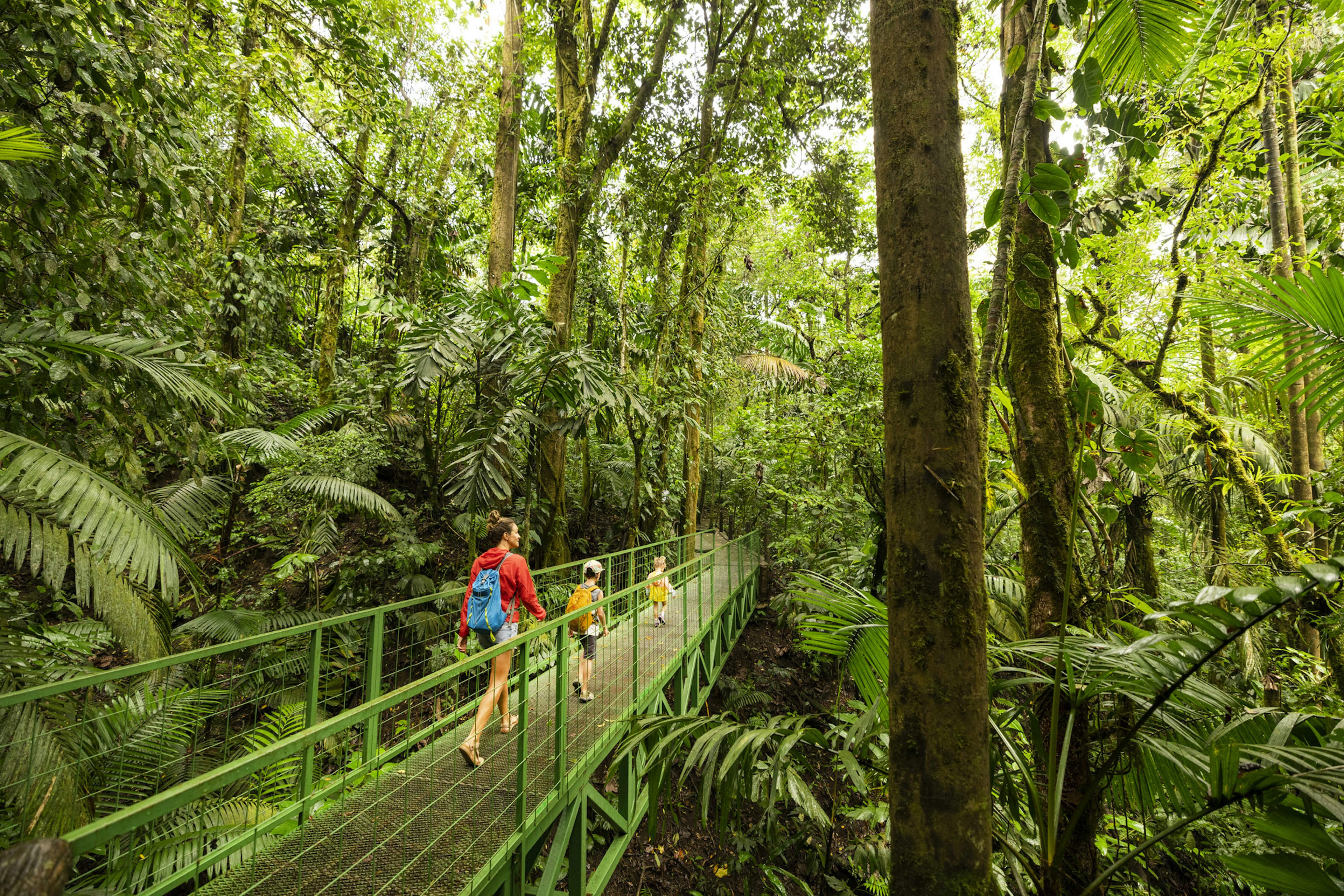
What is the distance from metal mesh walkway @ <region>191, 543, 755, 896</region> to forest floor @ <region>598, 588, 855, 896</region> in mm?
710

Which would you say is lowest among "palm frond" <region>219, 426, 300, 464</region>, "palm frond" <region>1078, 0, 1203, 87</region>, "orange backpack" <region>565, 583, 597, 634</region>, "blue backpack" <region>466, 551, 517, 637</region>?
"orange backpack" <region>565, 583, 597, 634</region>

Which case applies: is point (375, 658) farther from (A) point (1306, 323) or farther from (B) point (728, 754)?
(A) point (1306, 323)

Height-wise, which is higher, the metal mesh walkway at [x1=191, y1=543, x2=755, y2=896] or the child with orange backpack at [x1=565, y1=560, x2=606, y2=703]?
the child with orange backpack at [x1=565, y1=560, x2=606, y2=703]

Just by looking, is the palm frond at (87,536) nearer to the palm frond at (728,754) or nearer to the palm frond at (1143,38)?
the palm frond at (728,754)

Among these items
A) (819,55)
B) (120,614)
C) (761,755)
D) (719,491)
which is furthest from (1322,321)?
(719,491)

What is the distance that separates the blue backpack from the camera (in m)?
3.07

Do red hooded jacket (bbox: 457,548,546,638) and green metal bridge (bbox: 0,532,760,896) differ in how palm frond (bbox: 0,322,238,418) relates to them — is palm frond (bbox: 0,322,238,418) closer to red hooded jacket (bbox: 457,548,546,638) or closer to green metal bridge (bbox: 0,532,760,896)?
green metal bridge (bbox: 0,532,760,896)

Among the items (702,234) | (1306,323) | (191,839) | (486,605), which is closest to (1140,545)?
(1306,323)

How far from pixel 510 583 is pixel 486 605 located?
182 mm

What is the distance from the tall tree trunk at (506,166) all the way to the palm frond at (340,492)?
279 cm

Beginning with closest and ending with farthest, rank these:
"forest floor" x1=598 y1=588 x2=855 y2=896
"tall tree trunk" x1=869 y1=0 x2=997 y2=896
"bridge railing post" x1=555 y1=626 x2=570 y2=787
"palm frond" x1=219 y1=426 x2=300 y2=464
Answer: "tall tree trunk" x1=869 y1=0 x2=997 y2=896 < "bridge railing post" x1=555 y1=626 x2=570 y2=787 < "palm frond" x1=219 y1=426 x2=300 y2=464 < "forest floor" x1=598 y1=588 x2=855 y2=896

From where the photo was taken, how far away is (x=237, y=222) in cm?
658

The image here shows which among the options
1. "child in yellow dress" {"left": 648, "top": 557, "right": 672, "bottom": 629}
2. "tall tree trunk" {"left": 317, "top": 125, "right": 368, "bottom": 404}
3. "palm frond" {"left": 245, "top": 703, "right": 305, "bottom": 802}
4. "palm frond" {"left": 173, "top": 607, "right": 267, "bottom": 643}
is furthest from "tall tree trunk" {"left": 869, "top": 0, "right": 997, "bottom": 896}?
"tall tree trunk" {"left": 317, "top": 125, "right": 368, "bottom": 404}

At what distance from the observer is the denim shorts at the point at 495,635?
3112mm
